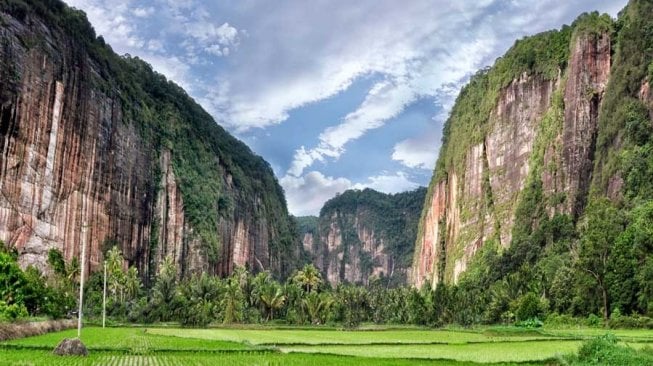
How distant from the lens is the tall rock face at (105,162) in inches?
2908

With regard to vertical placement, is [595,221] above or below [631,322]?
above

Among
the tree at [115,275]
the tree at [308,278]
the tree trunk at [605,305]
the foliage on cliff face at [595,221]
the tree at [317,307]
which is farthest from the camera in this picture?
the tree at [308,278]

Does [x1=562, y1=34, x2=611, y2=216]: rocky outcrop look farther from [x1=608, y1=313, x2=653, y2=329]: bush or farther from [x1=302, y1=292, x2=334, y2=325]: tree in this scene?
[x1=608, y1=313, x2=653, y2=329]: bush

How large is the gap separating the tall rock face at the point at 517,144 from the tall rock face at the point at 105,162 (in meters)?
46.3

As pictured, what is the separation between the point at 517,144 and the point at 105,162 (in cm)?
7230

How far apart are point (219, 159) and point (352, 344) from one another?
394 feet

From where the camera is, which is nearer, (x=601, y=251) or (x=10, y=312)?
(x=10, y=312)

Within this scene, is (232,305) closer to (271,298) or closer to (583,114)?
(271,298)

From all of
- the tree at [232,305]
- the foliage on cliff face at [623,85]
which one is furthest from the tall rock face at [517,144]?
the tree at [232,305]

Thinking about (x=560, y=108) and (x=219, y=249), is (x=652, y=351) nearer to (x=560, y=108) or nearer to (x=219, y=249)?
(x=560, y=108)

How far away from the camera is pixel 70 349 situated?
24.8 metres

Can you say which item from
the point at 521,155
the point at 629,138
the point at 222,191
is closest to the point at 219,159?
the point at 222,191

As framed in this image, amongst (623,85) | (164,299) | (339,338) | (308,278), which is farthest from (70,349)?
(308,278)

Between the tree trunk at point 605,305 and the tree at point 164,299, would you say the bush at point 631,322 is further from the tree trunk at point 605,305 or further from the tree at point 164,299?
the tree at point 164,299
